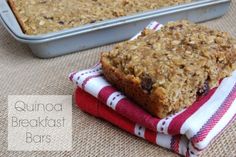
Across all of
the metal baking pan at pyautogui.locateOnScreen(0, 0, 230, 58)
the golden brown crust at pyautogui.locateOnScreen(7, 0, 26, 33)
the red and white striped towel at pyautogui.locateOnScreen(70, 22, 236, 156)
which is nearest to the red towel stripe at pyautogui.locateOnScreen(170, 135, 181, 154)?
the red and white striped towel at pyautogui.locateOnScreen(70, 22, 236, 156)

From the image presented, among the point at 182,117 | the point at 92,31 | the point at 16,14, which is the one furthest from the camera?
the point at 16,14

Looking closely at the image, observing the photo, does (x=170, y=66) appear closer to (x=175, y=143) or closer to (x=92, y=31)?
(x=175, y=143)

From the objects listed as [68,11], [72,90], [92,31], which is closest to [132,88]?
[72,90]

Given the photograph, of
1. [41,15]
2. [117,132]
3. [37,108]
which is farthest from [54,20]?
[117,132]

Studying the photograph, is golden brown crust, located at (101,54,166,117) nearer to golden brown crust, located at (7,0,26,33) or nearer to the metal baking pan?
the metal baking pan

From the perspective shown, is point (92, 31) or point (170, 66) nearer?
point (170, 66)

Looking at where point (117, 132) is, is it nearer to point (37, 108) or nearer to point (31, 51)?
point (37, 108)
